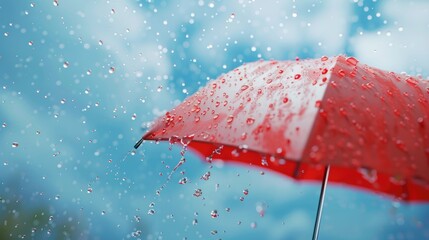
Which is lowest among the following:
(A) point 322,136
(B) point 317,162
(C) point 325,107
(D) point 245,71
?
(B) point 317,162

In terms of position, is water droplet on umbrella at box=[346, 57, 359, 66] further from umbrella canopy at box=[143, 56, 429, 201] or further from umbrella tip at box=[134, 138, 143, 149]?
umbrella tip at box=[134, 138, 143, 149]

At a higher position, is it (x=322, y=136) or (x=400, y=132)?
(x=400, y=132)

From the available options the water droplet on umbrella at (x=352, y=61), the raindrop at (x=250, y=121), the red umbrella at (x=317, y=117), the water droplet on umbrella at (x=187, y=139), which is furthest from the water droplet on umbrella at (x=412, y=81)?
the water droplet on umbrella at (x=187, y=139)

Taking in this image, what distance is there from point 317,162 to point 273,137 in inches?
8.9

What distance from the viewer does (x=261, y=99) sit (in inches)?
80.8

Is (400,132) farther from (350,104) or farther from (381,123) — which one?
(350,104)

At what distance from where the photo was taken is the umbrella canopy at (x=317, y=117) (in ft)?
5.57

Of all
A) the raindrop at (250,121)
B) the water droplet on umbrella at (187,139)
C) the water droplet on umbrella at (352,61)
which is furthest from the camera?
the water droplet on umbrella at (352,61)

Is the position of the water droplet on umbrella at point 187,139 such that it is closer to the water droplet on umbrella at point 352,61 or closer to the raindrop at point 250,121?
the raindrop at point 250,121

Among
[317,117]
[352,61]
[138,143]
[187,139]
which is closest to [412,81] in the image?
[352,61]

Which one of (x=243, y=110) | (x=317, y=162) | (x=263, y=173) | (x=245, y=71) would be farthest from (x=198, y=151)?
(x=317, y=162)

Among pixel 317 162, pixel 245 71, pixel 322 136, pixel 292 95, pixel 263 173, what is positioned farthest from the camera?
pixel 263 173

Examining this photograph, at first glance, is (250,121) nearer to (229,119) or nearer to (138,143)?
(229,119)

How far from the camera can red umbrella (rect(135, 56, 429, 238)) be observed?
170 cm
